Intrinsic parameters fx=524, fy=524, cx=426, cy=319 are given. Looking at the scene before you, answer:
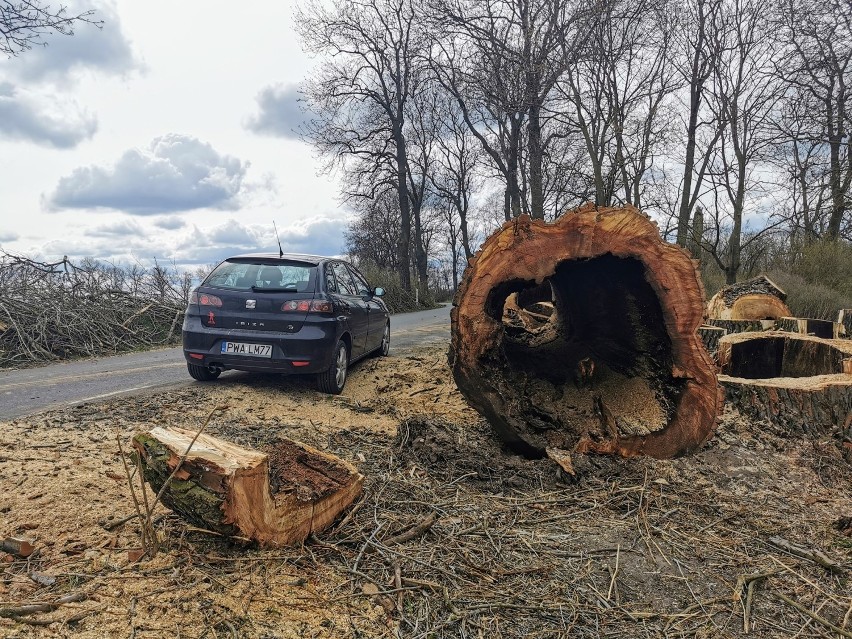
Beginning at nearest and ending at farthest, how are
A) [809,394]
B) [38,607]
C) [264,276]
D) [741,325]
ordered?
1. [38,607]
2. [809,394]
3. [264,276]
4. [741,325]

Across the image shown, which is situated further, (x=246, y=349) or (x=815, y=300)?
(x=815, y=300)

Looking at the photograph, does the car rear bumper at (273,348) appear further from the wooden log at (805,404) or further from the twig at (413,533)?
the wooden log at (805,404)

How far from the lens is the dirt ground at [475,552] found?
1.92 m

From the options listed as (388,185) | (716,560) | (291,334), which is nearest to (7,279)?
(291,334)

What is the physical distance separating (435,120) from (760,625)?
86.6ft

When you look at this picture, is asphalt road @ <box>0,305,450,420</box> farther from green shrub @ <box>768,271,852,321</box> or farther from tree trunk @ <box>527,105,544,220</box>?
green shrub @ <box>768,271,852,321</box>

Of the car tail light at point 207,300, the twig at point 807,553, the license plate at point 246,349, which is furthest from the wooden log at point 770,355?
the car tail light at point 207,300

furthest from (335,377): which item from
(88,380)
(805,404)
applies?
(805,404)

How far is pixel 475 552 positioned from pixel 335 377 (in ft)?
12.1

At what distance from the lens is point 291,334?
550cm

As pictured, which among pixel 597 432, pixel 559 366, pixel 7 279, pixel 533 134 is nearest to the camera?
pixel 597 432

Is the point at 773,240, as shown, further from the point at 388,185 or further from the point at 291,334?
the point at 291,334

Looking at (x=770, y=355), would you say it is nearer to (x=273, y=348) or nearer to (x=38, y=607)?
(x=273, y=348)

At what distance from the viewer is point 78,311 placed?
10609 mm
